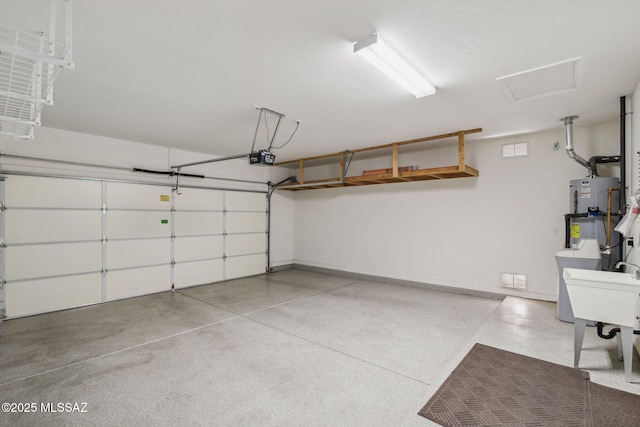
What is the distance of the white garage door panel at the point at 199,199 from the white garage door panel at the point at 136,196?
25 cm

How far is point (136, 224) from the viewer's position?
5266mm

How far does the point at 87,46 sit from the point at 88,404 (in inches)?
109

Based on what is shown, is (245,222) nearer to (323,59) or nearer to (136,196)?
(136,196)

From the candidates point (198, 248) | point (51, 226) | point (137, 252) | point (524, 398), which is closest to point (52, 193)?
point (51, 226)

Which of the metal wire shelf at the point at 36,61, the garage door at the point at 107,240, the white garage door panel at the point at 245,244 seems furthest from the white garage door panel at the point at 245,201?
the metal wire shelf at the point at 36,61

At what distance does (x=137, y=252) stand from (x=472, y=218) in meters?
6.08

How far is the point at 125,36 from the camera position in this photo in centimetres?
214

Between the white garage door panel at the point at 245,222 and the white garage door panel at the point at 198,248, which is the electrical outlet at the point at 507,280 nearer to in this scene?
the white garage door panel at the point at 245,222

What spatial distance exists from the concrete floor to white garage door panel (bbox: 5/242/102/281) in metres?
0.66

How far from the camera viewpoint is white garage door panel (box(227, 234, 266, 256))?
671 centimetres

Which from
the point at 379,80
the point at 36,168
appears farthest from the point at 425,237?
the point at 36,168

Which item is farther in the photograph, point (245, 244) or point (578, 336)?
point (245, 244)

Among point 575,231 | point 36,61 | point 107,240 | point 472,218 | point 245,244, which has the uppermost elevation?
point 36,61

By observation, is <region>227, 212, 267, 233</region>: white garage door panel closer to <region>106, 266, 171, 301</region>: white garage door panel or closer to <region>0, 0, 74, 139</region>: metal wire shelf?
<region>106, 266, 171, 301</region>: white garage door panel
